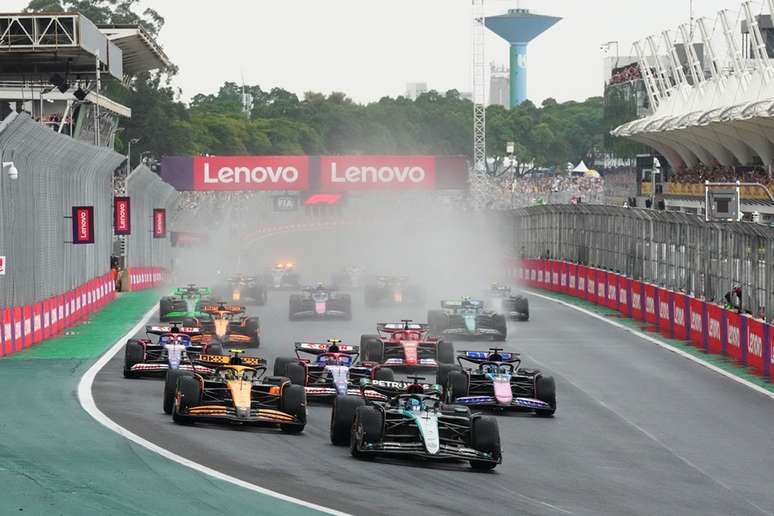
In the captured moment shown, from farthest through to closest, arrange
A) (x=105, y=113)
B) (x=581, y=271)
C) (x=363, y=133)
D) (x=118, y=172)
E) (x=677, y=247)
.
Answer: (x=363, y=133) → (x=118, y=172) → (x=105, y=113) → (x=581, y=271) → (x=677, y=247)

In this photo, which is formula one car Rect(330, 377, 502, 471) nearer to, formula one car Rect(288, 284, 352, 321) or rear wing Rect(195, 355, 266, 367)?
rear wing Rect(195, 355, 266, 367)

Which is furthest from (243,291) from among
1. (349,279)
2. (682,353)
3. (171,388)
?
(171,388)

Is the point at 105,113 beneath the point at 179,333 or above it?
above

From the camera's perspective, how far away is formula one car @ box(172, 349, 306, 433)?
18594 mm

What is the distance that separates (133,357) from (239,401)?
6.30 m

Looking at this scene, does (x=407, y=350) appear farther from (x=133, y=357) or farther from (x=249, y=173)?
(x=249, y=173)

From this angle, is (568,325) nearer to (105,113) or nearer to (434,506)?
(434,506)

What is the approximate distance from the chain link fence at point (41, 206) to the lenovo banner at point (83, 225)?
278 mm

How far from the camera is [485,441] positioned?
1673 cm

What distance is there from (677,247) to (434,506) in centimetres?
2404

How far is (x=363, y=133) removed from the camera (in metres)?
178

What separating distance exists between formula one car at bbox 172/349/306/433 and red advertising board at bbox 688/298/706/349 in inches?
621

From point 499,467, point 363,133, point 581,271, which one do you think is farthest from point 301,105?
point 499,467

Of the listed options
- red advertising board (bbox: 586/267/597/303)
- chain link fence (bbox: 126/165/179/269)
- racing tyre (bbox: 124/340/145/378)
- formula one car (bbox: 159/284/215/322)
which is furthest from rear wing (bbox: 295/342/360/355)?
chain link fence (bbox: 126/165/179/269)
